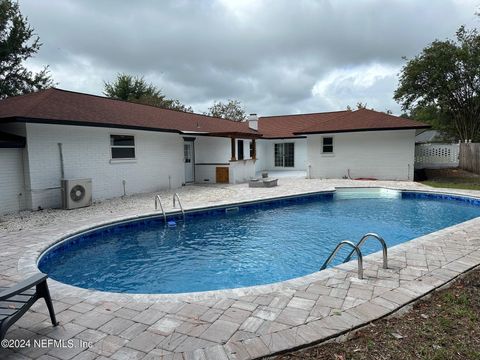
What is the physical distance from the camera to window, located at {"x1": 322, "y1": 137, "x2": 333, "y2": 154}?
19.0 metres

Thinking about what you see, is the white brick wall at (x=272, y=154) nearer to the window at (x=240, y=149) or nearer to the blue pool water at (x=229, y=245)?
the window at (x=240, y=149)

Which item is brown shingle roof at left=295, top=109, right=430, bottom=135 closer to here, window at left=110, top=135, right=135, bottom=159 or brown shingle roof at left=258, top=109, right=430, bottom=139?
brown shingle roof at left=258, top=109, right=430, bottom=139

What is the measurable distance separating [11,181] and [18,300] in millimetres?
8086

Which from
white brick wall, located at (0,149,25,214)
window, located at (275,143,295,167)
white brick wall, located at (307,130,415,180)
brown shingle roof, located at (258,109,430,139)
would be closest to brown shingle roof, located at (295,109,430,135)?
brown shingle roof, located at (258,109,430,139)

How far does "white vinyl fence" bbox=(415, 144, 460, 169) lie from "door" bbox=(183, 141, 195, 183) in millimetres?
14196

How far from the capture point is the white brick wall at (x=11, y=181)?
900cm

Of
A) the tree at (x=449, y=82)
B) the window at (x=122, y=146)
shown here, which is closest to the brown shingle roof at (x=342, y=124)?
the tree at (x=449, y=82)

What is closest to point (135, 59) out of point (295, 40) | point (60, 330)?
point (295, 40)

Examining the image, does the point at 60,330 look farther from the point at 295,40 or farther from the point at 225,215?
the point at 295,40

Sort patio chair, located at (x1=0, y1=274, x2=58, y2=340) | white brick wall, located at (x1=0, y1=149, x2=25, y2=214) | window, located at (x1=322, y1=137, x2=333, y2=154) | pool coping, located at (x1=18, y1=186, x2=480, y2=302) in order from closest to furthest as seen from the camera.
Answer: patio chair, located at (x1=0, y1=274, x2=58, y2=340)
pool coping, located at (x1=18, y1=186, x2=480, y2=302)
white brick wall, located at (x1=0, y1=149, x2=25, y2=214)
window, located at (x1=322, y1=137, x2=333, y2=154)

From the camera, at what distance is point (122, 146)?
12.6 metres

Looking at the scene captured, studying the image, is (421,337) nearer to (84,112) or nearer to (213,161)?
(84,112)

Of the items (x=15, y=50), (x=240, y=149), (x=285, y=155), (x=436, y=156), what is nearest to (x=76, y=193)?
(x=240, y=149)

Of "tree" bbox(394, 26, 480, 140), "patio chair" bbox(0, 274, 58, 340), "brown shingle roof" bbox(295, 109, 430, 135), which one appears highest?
"tree" bbox(394, 26, 480, 140)
